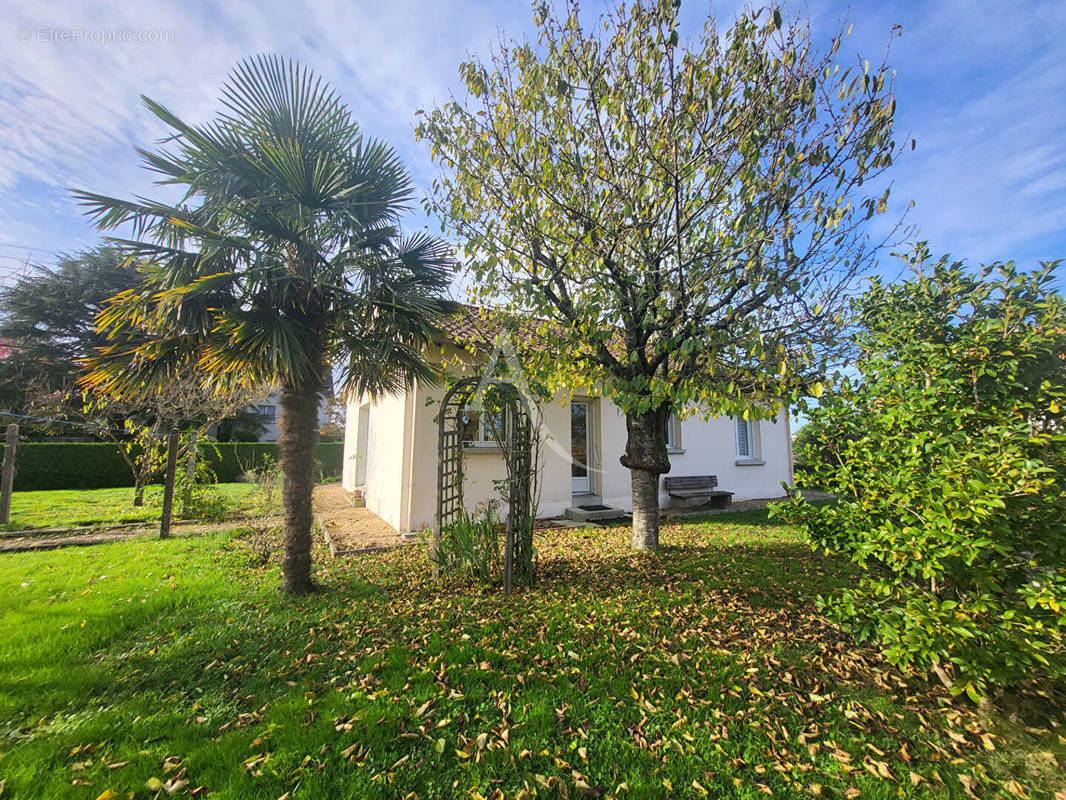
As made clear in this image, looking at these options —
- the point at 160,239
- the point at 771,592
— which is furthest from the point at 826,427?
the point at 160,239

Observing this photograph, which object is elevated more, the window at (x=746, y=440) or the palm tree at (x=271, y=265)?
the palm tree at (x=271, y=265)

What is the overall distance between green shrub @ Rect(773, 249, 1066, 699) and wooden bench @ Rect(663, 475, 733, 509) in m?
7.26

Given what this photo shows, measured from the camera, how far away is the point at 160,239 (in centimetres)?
445

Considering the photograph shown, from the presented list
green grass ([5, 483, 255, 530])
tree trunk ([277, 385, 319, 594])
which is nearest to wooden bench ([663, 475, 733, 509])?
tree trunk ([277, 385, 319, 594])

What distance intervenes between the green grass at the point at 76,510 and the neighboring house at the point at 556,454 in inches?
145

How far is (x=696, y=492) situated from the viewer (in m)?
10.6

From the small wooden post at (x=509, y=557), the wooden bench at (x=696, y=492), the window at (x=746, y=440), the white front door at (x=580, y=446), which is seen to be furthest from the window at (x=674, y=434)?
the small wooden post at (x=509, y=557)

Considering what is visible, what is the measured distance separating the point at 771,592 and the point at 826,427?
228 centimetres

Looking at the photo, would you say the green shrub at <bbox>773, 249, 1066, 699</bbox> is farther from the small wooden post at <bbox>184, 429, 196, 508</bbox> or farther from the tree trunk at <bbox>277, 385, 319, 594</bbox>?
the small wooden post at <bbox>184, 429, 196, 508</bbox>

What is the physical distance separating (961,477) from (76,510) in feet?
49.6

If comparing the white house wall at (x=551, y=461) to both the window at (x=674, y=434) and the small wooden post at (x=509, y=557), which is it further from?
the small wooden post at (x=509, y=557)

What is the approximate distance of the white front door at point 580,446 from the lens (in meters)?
9.73

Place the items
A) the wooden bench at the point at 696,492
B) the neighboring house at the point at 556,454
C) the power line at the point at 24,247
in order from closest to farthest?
the neighboring house at the point at 556,454 → the wooden bench at the point at 696,492 → the power line at the point at 24,247

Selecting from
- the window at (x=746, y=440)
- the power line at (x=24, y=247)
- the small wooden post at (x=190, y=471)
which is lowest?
the small wooden post at (x=190, y=471)
